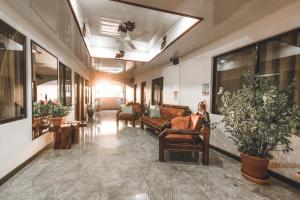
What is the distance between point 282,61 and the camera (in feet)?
7.80

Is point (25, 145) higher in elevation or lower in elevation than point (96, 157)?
higher

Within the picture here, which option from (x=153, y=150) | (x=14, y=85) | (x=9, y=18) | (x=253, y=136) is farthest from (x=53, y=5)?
(x=253, y=136)

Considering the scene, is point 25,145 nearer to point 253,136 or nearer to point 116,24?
point 116,24

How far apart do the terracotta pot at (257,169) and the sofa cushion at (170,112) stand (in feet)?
6.92

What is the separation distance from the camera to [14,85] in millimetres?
2344

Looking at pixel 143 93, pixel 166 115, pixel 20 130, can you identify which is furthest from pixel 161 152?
pixel 143 93

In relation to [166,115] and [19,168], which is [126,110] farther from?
[19,168]

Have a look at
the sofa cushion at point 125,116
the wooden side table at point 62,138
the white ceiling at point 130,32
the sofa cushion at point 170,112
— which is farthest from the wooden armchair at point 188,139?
the sofa cushion at point 125,116

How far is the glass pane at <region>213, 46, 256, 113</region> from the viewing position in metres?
2.90

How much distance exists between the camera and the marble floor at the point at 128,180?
6.08 feet

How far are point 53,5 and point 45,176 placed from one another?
8.26ft

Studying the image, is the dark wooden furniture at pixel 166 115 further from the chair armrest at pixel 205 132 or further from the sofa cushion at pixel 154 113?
the chair armrest at pixel 205 132

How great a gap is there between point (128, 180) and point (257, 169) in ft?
6.00

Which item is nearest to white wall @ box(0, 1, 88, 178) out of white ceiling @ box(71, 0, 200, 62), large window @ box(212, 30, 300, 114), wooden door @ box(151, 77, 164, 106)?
white ceiling @ box(71, 0, 200, 62)
